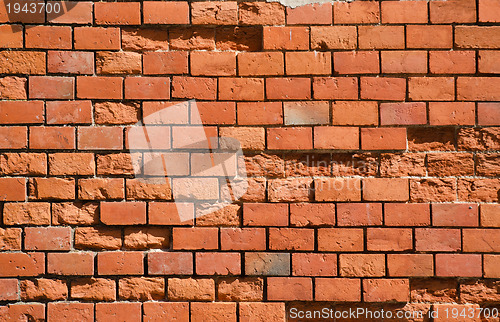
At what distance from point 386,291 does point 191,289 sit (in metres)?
0.84

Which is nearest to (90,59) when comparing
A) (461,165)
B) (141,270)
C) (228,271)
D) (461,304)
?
(141,270)

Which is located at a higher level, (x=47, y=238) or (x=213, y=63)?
(x=213, y=63)

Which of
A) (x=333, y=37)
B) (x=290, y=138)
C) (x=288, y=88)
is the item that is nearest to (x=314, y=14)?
(x=333, y=37)

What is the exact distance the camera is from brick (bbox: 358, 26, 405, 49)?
5.51 feet

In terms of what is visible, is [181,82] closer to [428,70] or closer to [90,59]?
[90,59]

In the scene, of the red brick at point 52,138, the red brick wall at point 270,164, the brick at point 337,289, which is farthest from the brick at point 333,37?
the red brick at point 52,138

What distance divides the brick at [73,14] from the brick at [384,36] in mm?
1185

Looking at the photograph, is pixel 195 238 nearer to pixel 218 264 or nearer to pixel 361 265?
pixel 218 264

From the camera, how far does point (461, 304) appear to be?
168 centimetres

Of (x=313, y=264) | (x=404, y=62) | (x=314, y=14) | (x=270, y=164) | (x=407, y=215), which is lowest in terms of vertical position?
(x=313, y=264)

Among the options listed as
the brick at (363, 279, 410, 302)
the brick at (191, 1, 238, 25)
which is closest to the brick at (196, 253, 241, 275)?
the brick at (363, 279, 410, 302)

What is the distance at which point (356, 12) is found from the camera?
1684 millimetres

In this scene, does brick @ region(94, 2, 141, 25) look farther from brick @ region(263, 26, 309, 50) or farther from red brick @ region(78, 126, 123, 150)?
brick @ region(263, 26, 309, 50)

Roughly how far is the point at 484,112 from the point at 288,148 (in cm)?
86
